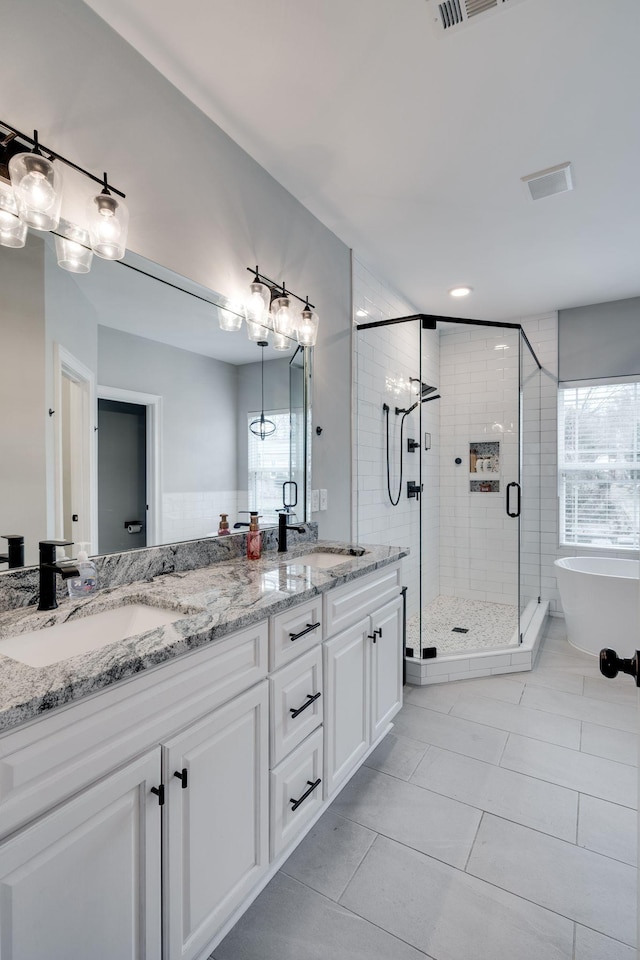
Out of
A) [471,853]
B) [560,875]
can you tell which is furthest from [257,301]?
[560,875]

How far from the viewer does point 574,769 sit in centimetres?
213

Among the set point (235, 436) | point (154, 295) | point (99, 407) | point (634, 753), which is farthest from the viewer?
point (634, 753)

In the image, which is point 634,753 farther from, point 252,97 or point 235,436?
point 252,97

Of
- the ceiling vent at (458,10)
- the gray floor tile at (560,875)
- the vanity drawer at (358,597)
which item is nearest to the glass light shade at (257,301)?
the ceiling vent at (458,10)

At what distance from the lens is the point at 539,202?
2.56 metres

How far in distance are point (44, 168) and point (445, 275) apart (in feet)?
9.54

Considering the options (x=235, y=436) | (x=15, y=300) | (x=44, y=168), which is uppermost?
(x=44, y=168)

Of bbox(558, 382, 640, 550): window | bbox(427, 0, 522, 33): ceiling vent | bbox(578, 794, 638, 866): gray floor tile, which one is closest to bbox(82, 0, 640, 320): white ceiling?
bbox(427, 0, 522, 33): ceiling vent

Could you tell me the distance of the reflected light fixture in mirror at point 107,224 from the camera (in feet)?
4.76

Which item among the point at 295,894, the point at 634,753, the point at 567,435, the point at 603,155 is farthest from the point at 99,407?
the point at 567,435

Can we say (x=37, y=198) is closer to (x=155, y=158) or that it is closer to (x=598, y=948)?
(x=155, y=158)

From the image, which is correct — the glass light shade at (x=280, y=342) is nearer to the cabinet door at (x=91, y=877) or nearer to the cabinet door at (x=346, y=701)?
the cabinet door at (x=346, y=701)

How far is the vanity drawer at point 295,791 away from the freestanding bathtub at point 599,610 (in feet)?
7.74

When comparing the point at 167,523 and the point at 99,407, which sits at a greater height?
the point at 99,407
